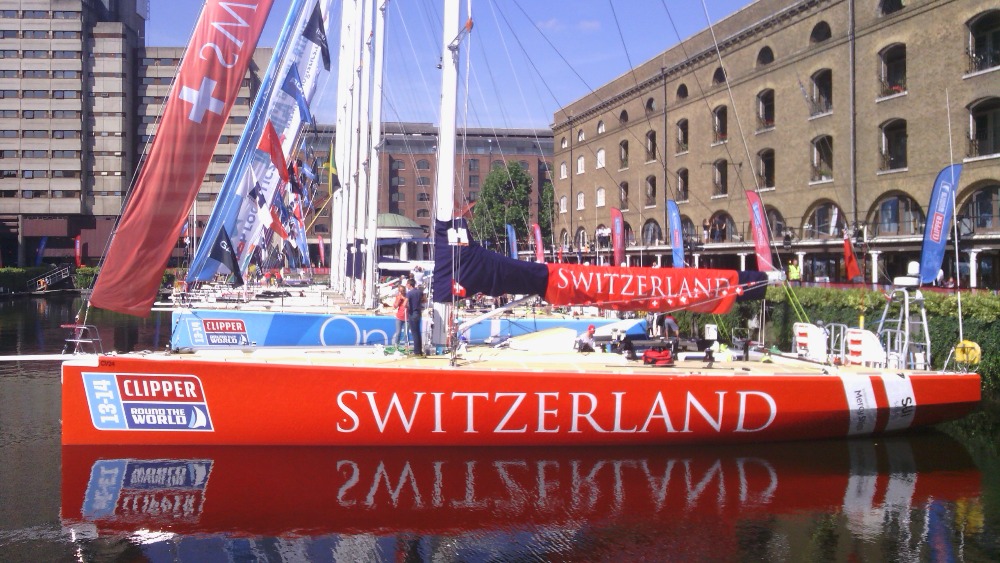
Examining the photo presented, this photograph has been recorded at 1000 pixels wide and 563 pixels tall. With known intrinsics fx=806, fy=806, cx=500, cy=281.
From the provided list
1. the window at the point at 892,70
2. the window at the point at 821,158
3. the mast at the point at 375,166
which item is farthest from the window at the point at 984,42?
the mast at the point at 375,166

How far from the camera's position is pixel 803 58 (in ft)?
108

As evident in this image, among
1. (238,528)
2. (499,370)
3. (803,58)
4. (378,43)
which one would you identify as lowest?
(238,528)

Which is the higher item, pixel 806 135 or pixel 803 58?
pixel 803 58

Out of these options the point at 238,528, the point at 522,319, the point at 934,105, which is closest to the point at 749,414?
the point at 238,528

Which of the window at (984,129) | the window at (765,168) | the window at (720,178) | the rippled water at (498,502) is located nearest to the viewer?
the rippled water at (498,502)

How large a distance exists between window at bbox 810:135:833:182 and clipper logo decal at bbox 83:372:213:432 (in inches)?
1097

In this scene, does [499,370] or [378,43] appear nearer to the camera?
[499,370]

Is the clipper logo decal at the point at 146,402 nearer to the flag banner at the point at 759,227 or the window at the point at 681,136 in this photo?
the flag banner at the point at 759,227

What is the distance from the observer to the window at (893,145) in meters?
28.9

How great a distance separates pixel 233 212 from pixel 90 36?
63.8 metres

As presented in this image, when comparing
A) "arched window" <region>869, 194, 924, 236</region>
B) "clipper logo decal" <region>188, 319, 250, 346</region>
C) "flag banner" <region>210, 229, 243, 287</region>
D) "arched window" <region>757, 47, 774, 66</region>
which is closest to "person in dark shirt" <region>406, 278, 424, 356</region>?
"flag banner" <region>210, 229, 243, 287</region>

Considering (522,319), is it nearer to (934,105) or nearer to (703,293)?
(703,293)

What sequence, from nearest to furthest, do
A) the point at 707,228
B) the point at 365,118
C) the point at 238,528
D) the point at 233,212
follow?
the point at 238,528 < the point at 233,212 < the point at 365,118 < the point at 707,228

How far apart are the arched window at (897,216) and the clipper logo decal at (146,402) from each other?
24605 mm
